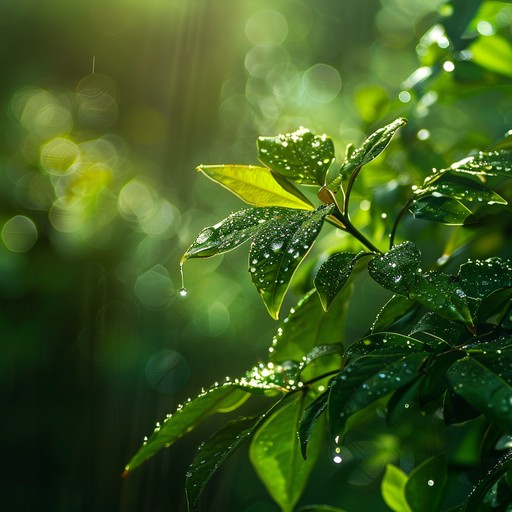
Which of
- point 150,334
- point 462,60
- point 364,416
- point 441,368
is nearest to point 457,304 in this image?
point 441,368

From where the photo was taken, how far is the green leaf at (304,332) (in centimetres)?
59

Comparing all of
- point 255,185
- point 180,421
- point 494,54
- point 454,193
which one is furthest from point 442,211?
point 494,54

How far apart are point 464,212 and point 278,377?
181mm

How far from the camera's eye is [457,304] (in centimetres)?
41

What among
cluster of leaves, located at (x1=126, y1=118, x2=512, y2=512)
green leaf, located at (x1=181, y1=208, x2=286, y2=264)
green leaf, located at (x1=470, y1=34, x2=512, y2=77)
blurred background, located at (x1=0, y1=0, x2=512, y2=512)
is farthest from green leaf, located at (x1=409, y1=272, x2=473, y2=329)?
blurred background, located at (x1=0, y1=0, x2=512, y2=512)

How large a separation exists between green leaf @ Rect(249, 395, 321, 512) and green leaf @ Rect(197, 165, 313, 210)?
0.15 meters

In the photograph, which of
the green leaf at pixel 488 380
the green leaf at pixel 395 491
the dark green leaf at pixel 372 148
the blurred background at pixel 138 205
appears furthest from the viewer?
the blurred background at pixel 138 205

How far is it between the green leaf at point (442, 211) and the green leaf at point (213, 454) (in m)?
0.18

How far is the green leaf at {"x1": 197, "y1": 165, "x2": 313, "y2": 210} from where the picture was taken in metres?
0.50

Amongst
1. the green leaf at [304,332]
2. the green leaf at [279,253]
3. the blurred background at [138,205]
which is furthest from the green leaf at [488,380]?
the blurred background at [138,205]

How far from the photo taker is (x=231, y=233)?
0.42 m

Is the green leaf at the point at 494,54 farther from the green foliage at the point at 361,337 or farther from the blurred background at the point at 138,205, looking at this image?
the blurred background at the point at 138,205

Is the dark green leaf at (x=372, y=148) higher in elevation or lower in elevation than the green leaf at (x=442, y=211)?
higher

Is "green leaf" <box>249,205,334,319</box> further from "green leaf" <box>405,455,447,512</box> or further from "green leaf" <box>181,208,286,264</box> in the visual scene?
"green leaf" <box>405,455,447,512</box>
